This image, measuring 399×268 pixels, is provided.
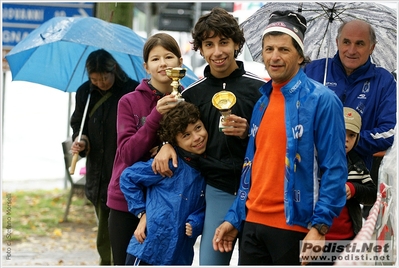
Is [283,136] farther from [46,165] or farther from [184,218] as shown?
[46,165]

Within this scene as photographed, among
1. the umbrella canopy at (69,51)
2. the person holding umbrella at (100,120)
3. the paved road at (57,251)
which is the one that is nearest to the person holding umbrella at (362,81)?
the umbrella canopy at (69,51)

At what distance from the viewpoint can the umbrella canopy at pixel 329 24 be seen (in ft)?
18.3

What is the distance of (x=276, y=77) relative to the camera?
4.18 meters

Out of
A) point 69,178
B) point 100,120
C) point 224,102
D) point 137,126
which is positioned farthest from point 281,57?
point 69,178

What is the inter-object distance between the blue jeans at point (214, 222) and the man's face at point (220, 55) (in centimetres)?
74

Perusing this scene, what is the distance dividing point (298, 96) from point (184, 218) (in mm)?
1154

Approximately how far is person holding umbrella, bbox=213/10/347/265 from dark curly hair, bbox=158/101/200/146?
1.59 feet

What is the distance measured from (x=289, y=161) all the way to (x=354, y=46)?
61.5 inches

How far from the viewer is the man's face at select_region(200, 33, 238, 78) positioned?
4.57 m

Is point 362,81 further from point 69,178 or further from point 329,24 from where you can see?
point 69,178

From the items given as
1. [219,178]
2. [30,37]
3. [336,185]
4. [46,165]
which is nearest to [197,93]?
[219,178]

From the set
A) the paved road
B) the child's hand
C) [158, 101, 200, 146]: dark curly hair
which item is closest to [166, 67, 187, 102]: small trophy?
[158, 101, 200, 146]: dark curly hair

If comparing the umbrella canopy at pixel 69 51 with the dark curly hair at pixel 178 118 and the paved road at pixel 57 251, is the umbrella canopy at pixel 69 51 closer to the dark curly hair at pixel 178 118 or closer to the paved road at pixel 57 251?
the dark curly hair at pixel 178 118

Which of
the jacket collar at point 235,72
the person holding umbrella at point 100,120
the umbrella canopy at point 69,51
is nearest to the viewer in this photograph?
the jacket collar at point 235,72
